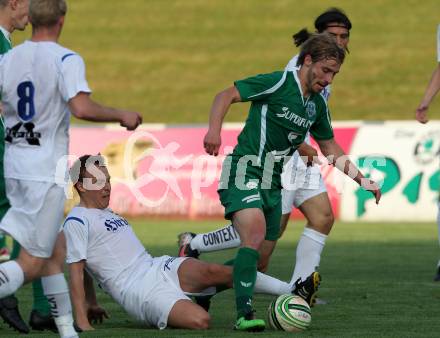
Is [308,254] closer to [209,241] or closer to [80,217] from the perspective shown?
[209,241]

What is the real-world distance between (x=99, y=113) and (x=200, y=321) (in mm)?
2026

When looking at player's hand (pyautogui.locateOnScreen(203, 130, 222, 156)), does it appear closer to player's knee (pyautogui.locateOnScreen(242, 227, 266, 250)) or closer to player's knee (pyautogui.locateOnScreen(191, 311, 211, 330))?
player's knee (pyautogui.locateOnScreen(242, 227, 266, 250))

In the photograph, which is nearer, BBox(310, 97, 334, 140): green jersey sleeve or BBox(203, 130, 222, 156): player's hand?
BBox(203, 130, 222, 156): player's hand

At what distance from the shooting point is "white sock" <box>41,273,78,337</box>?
267 inches

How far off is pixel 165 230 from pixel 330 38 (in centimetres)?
1087

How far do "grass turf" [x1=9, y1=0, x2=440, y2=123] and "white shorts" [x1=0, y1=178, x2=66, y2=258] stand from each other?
80.9 ft

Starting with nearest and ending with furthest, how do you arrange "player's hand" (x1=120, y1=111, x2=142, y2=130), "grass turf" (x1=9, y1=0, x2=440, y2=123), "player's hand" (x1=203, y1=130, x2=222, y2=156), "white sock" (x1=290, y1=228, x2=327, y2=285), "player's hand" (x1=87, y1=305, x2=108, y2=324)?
"player's hand" (x1=120, y1=111, x2=142, y2=130), "player's hand" (x1=203, y1=130, x2=222, y2=156), "player's hand" (x1=87, y1=305, x2=108, y2=324), "white sock" (x1=290, y1=228, x2=327, y2=285), "grass turf" (x1=9, y1=0, x2=440, y2=123)

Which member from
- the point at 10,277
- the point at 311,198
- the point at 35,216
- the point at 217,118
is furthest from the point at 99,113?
the point at 311,198

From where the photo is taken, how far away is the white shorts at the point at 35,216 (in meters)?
6.63

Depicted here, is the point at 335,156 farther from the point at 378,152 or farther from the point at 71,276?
the point at 378,152

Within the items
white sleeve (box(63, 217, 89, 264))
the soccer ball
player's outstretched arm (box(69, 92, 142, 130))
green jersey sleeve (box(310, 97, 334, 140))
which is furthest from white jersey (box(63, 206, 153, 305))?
player's outstretched arm (box(69, 92, 142, 130))

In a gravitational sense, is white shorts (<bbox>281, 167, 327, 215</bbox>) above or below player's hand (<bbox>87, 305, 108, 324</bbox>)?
above

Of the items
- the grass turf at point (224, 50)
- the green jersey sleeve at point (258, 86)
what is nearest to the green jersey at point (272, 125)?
the green jersey sleeve at point (258, 86)

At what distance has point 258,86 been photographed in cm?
811
